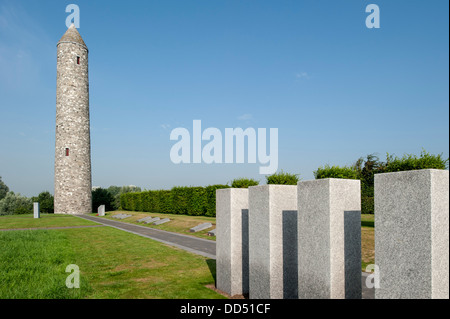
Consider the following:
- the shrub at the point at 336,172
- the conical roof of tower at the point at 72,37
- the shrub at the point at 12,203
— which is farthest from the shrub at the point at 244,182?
the shrub at the point at 12,203

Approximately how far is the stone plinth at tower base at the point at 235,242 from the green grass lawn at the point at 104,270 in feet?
1.68

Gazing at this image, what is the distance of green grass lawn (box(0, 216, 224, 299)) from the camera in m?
6.86

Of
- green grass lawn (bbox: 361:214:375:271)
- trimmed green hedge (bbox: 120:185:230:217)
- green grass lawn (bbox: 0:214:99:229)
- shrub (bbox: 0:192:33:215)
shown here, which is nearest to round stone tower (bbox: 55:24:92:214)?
trimmed green hedge (bbox: 120:185:230:217)

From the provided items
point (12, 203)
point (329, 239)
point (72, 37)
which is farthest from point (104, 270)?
point (12, 203)

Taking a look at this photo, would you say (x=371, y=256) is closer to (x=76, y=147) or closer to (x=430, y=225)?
(x=430, y=225)

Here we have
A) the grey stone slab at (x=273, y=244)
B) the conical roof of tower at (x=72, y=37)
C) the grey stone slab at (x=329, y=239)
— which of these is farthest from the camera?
Answer: the conical roof of tower at (x=72, y=37)

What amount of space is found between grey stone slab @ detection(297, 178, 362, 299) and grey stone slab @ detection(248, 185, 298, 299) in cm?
66

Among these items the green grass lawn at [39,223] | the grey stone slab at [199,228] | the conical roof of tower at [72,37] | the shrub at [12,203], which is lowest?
→ the shrub at [12,203]

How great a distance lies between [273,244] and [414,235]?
8.59 ft

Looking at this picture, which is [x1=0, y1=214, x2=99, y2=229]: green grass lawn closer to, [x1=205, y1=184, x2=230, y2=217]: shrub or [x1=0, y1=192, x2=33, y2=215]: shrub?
[x1=205, y1=184, x2=230, y2=217]: shrub

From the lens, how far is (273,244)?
5.79m

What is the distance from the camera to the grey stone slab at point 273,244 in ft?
19.0

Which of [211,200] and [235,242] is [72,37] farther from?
[235,242]

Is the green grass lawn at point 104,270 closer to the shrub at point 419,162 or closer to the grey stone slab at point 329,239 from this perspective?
the grey stone slab at point 329,239
